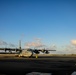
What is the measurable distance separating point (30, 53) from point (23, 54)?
506cm

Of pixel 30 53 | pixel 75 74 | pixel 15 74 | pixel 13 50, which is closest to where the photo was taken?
pixel 75 74

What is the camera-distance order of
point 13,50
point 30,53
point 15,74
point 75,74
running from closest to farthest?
point 75,74, point 15,74, point 30,53, point 13,50

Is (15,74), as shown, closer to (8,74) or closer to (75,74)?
(8,74)

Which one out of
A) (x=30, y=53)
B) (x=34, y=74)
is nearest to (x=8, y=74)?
(x=34, y=74)

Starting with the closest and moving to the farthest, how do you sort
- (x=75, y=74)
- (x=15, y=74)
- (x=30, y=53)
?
(x=75, y=74) → (x=15, y=74) → (x=30, y=53)

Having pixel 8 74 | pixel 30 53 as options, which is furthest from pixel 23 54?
pixel 8 74

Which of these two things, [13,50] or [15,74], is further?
[13,50]

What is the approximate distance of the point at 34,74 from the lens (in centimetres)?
1518

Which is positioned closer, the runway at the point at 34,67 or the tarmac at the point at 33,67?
the tarmac at the point at 33,67

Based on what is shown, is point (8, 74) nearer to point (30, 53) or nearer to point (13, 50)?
point (30, 53)

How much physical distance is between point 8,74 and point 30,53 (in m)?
70.2

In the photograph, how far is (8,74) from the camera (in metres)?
19.3

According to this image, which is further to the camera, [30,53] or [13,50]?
[13,50]

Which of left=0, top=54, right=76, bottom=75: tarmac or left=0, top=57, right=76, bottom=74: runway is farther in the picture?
left=0, top=57, right=76, bottom=74: runway
